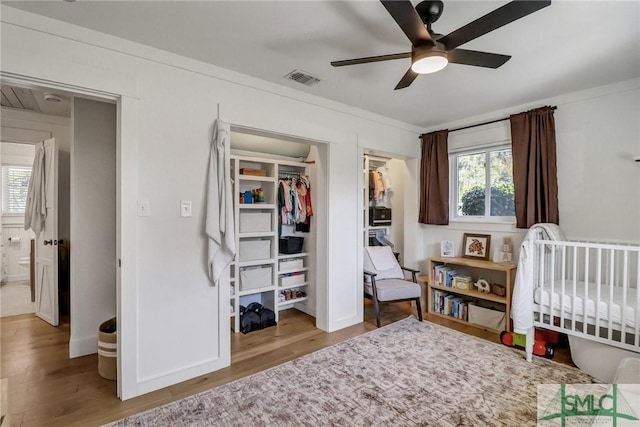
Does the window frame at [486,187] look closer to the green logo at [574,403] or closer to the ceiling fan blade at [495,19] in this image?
the green logo at [574,403]

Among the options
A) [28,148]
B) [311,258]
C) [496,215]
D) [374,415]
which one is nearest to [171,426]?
[374,415]

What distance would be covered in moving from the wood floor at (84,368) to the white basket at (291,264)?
610 millimetres

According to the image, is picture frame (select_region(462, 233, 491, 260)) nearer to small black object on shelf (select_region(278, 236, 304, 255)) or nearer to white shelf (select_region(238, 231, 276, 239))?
small black object on shelf (select_region(278, 236, 304, 255))

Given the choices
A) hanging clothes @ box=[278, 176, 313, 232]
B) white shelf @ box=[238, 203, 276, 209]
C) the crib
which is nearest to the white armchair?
hanging clothes @ box=[278, 176, 313, 232]

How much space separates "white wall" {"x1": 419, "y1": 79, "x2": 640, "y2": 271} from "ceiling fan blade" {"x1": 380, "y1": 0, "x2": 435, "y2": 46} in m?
2.32

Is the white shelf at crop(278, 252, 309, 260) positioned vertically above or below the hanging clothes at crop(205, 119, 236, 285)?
below

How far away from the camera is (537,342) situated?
268cm

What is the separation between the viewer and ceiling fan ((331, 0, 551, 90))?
1357mm

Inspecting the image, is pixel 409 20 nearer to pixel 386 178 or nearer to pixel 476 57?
pixel 476 57

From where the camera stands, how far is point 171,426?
5.83 feet

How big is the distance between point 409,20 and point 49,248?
407cm

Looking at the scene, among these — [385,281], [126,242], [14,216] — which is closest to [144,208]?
[126,242]

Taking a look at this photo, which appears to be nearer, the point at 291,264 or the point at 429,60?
the point at 429,60

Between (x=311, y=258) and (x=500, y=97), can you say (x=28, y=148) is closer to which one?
(x=311, y=258)
